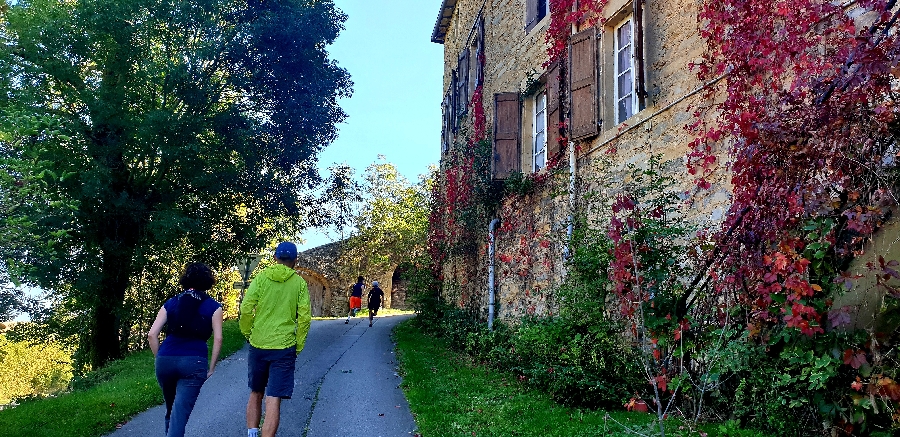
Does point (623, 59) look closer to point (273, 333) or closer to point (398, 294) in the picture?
point (273, 333)

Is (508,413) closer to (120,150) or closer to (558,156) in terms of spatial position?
(558,156)

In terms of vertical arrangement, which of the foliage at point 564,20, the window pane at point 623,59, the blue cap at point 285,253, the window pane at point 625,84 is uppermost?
the foliage at point 564,20

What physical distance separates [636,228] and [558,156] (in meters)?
3.63

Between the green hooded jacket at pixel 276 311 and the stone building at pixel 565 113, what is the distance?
343 cm

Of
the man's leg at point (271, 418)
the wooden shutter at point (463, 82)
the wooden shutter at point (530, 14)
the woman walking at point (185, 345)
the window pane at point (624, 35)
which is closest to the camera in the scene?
the woman walking at point (185, 345)

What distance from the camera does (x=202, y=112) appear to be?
1251cm

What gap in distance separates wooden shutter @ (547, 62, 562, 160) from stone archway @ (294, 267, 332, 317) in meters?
20.8

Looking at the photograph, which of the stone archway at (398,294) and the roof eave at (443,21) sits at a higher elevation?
the roof eave at (443,21)

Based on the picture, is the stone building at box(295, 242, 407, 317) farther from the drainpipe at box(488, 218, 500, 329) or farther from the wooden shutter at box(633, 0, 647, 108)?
the wooden shutter at box(633, 0, 647, 108)

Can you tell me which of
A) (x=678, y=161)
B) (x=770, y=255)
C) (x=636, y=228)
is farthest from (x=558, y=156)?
(x=770, y=255)

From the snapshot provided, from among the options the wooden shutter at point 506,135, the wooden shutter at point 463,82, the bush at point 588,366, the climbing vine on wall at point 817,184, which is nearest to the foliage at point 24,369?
the wooden shutter at point 463,82

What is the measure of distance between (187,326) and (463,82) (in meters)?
11.8

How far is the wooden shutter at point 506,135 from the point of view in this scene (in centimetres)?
1065

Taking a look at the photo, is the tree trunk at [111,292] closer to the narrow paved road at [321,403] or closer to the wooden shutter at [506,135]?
the narrow paved road at [321,403]
